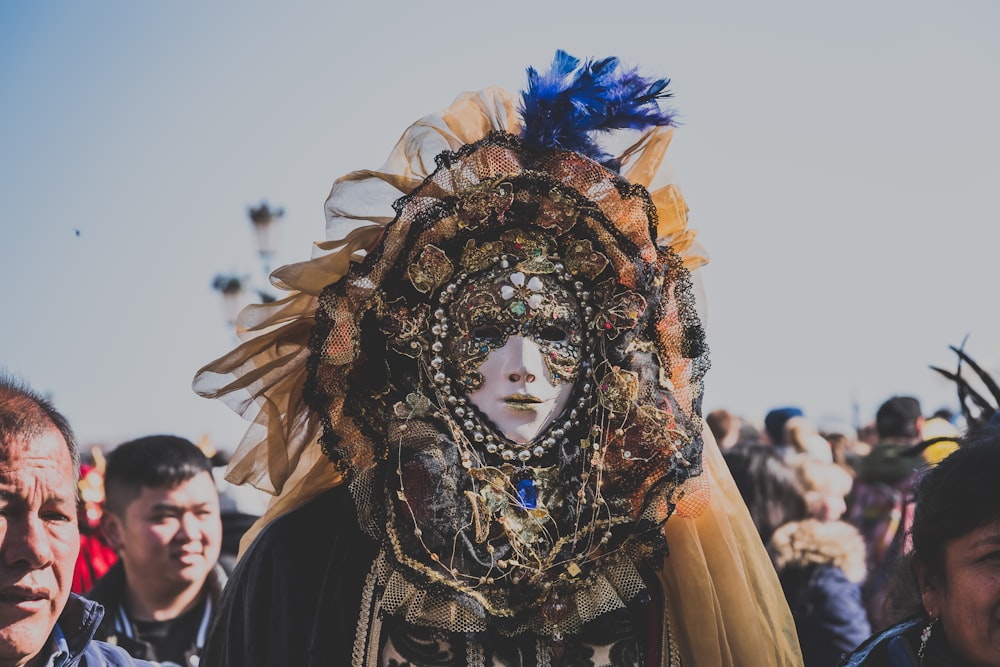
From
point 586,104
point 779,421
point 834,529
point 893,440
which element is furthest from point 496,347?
point 779,421

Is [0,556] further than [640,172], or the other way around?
[640,172]

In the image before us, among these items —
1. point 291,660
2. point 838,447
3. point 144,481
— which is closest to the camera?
point 291,660

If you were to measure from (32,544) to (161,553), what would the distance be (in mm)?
1750

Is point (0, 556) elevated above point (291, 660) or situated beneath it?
elevated above

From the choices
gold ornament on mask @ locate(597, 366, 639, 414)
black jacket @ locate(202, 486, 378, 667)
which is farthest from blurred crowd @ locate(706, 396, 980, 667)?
black jacket @ locate(202, 486, 378, 667)

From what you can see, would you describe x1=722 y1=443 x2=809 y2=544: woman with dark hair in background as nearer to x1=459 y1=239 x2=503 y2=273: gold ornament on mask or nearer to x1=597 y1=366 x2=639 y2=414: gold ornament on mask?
x1=597 y1=366 x2=639 y2=414: gold ornament on mask

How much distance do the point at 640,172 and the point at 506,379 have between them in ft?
2.27

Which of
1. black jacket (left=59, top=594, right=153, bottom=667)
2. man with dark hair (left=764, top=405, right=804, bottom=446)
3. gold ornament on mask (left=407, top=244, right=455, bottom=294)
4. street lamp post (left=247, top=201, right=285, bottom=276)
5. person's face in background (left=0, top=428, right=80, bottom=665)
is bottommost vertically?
black jacket (left=59, top=594, right=153, bottom=667)

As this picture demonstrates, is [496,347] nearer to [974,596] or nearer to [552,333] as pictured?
[552,333]

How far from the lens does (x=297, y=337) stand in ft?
Answer: 9.62

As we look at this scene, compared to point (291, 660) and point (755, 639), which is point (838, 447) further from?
point (291, 660)

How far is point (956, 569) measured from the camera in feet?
7.11

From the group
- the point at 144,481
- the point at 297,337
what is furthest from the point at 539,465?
the point at 144,481

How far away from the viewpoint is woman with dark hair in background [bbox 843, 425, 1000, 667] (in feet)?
6.93
